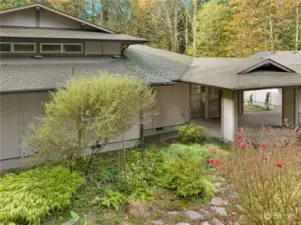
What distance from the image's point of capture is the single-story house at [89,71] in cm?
888

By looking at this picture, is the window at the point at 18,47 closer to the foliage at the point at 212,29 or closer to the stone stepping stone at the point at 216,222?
the stone stepping stone at the point at 216,222

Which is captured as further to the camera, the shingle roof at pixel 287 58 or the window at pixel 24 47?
the shingle roof at pixel 287 58

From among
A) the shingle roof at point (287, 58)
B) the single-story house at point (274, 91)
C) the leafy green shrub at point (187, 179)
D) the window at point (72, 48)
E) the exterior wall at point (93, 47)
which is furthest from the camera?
the single-story house at point (274, 91)

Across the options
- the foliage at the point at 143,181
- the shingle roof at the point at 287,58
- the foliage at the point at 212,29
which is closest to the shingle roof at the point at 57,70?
the foliage at the point at 143,181

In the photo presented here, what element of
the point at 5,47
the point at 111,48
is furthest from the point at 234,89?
the point at 5,47

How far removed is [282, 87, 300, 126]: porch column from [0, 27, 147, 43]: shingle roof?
672cm

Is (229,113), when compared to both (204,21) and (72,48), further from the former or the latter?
(204,21)

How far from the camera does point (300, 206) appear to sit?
4.70 metres

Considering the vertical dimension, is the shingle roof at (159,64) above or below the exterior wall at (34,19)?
below

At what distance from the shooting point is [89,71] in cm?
1048

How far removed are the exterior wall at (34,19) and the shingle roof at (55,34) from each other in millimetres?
221

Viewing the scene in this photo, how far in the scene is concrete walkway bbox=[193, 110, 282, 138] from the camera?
12312mm

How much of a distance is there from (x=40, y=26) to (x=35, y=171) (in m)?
6.97

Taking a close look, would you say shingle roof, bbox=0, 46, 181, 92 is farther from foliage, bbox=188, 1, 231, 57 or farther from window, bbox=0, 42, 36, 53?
foliage, bbox=188, 1, 231, 57
